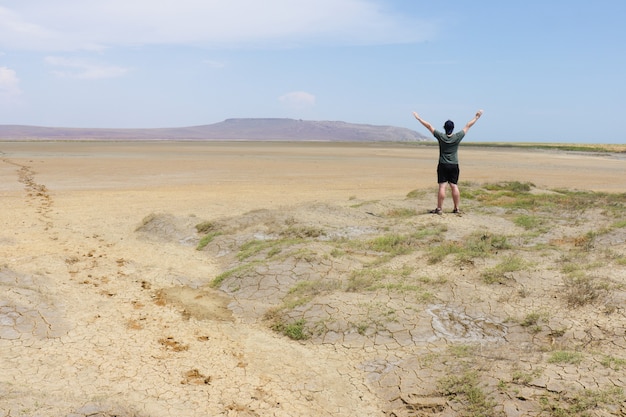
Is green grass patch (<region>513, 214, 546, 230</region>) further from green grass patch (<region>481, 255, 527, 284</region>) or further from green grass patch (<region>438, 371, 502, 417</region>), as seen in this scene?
green grass patch (<region>438, 371, 502, 417</region>)

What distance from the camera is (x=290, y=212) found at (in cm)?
1100

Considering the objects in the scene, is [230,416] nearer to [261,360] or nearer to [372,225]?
[261,360]

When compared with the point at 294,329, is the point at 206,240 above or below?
above

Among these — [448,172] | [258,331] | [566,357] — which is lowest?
[258,331]

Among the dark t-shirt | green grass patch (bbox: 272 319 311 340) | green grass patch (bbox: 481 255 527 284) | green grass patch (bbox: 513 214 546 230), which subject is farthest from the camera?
green grass patch (bbox: 513 214 546 230)

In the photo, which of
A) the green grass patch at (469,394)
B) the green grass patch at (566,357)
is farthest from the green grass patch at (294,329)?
the green grass patch at (566,357)

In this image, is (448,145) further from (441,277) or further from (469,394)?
(469,394)

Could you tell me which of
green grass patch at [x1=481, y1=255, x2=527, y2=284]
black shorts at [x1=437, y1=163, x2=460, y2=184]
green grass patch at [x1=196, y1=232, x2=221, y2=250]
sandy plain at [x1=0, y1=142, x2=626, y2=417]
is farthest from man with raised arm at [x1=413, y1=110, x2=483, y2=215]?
green grass patch at [x1=196, y1=232, x2=221, y2=250]

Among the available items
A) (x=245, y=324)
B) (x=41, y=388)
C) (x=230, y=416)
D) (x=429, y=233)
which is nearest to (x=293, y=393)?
(x=230, y=416)

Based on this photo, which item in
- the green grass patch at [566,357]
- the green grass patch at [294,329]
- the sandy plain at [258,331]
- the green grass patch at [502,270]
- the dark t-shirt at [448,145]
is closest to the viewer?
the sandy plain at [258,331]

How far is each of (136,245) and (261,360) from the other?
5.46 meters

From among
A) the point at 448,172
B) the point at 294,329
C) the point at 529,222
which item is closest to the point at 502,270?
the point at 294,329

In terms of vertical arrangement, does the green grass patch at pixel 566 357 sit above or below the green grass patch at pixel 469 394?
above

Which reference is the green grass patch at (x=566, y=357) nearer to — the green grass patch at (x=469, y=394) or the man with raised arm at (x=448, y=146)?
A: the green grass patch at (x=469, y=394)
